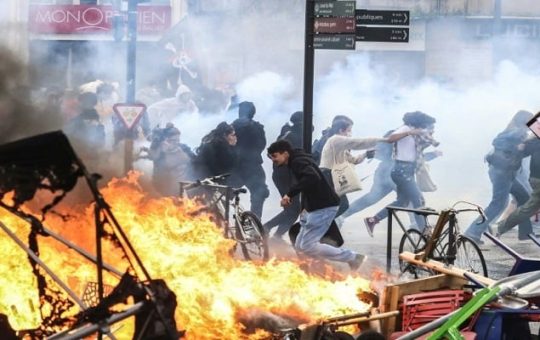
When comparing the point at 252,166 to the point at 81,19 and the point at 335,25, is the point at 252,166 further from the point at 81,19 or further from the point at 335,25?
the point at 81,19

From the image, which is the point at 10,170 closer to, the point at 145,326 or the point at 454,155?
the point at 145,326

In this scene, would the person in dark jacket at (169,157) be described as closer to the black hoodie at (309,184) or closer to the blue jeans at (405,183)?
the blue jeans at (405,183)

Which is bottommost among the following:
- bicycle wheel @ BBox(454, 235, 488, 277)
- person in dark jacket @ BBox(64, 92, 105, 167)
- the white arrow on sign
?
bicycle wheel @ BBox(454, 235, 488, 277)

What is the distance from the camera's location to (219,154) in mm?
15188

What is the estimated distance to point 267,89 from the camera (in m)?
15.9

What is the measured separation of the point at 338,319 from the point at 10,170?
349 centimetres

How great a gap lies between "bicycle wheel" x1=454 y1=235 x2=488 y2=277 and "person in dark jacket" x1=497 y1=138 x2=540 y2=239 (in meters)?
3.01

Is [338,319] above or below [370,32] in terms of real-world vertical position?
below

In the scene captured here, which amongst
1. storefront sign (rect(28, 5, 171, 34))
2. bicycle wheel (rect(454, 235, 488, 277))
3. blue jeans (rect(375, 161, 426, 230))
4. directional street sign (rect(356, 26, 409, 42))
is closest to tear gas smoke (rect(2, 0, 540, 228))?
blue jeans (rect(375, 161, 426, 230))

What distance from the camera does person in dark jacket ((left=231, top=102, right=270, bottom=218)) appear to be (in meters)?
15.2

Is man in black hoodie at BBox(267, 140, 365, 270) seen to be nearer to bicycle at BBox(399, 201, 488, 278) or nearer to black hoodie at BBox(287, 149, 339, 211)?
black hoodie at BBox(287, 149, 339, 211)

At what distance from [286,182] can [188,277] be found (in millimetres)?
7304

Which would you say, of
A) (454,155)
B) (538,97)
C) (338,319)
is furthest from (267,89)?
(338,319)

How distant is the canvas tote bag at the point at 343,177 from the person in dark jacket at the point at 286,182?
64cm
